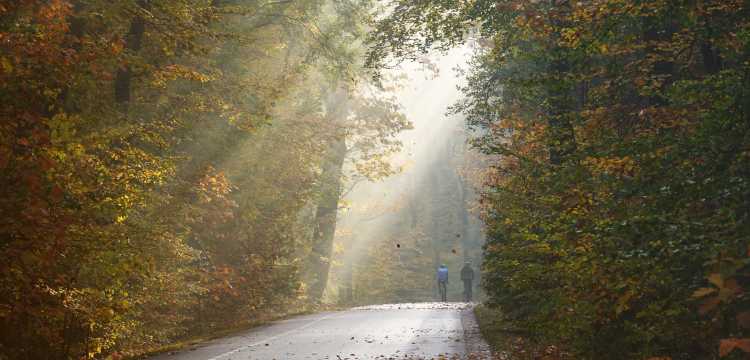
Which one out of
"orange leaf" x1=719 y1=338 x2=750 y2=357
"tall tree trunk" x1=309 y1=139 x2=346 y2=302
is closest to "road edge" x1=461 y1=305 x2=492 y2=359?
"orange leaf" x1=719 y1=338 x2=750 y2=357

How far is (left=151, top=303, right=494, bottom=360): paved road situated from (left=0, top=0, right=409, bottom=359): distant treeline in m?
1.81

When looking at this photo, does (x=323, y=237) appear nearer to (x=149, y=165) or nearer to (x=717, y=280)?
(x=149, y=165)

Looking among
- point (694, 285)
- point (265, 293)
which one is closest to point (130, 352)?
point (265, 293)

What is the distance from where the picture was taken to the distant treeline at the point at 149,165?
967cm

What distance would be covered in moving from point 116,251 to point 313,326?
9.46 metres

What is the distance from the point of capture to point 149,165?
13609 millimetres

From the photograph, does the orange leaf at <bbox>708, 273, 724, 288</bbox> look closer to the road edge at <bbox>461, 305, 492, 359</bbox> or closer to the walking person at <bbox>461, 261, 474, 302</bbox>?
the road edge at <bbox>461, 305, 492, 359</bbox>

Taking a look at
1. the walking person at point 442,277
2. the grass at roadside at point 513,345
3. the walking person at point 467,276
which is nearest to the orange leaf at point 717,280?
the grass at roadside at point 513,345

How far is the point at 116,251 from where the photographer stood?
36.2 ft

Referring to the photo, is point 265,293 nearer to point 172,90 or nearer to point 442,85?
point 172,90

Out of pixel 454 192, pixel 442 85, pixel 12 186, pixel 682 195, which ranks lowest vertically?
pixel 682 195

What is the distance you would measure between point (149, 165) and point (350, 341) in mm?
5378

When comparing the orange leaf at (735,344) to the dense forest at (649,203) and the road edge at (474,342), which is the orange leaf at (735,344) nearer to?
the dense forest at (649,203)

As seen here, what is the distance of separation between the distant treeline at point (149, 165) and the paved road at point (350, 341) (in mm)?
1811
